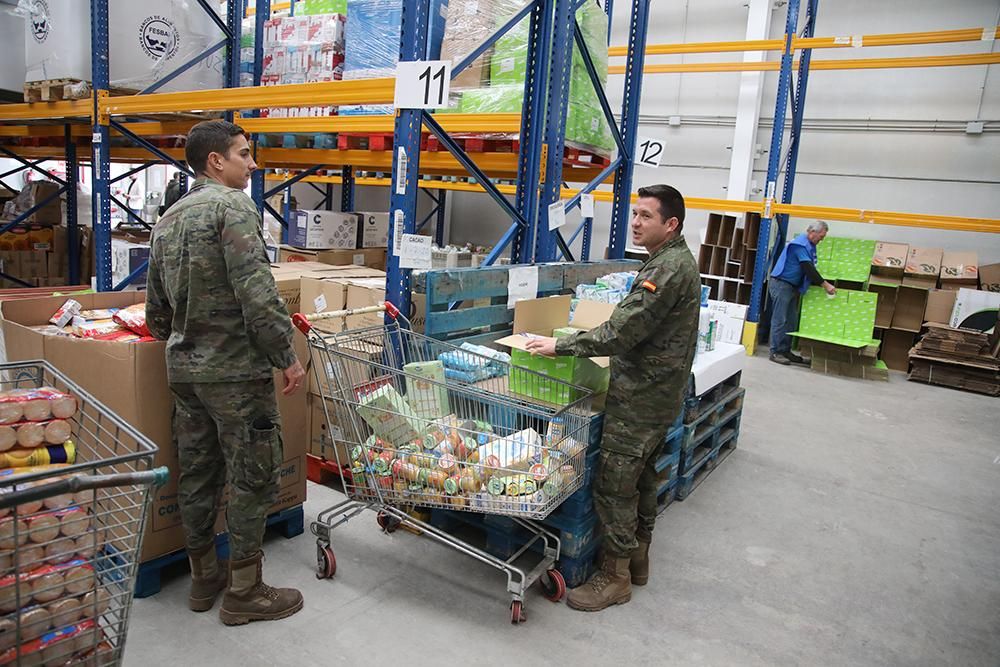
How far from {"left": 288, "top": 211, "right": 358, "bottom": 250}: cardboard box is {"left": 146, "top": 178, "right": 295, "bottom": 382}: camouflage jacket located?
12.4ft

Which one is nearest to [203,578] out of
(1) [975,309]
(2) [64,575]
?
(2) [64,575]

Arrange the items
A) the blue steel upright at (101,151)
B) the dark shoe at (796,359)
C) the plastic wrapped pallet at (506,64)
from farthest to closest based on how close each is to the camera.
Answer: the dark shoe at (796,359), the blue steel upright at (101,151), the plastic wrapped pallet at (506,64)

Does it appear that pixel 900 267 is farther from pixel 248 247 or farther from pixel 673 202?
pixel 248 247

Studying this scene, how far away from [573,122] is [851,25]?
850cm

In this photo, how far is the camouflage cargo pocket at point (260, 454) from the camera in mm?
2715

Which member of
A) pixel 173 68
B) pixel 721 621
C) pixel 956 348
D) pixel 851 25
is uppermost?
pixel 851 25

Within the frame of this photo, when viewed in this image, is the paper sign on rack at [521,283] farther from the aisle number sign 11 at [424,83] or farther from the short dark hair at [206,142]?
the short dark hair at [206,142]

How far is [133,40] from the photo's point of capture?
18.5 feet

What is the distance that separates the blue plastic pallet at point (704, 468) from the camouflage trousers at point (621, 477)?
1.28 metres

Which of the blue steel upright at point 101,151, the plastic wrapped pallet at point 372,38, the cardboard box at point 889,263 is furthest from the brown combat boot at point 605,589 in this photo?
the cardboard box at point 889,263

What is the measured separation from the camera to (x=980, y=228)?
7.89m

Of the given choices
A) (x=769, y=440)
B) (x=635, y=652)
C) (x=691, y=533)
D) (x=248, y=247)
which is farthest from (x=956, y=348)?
(x=248, y=247)

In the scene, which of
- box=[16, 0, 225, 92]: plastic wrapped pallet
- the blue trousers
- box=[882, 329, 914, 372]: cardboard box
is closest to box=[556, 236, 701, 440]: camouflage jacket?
box=[16, 0, 225, 92]: plastic wrapped pallet

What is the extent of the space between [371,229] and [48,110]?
3.13 meters
